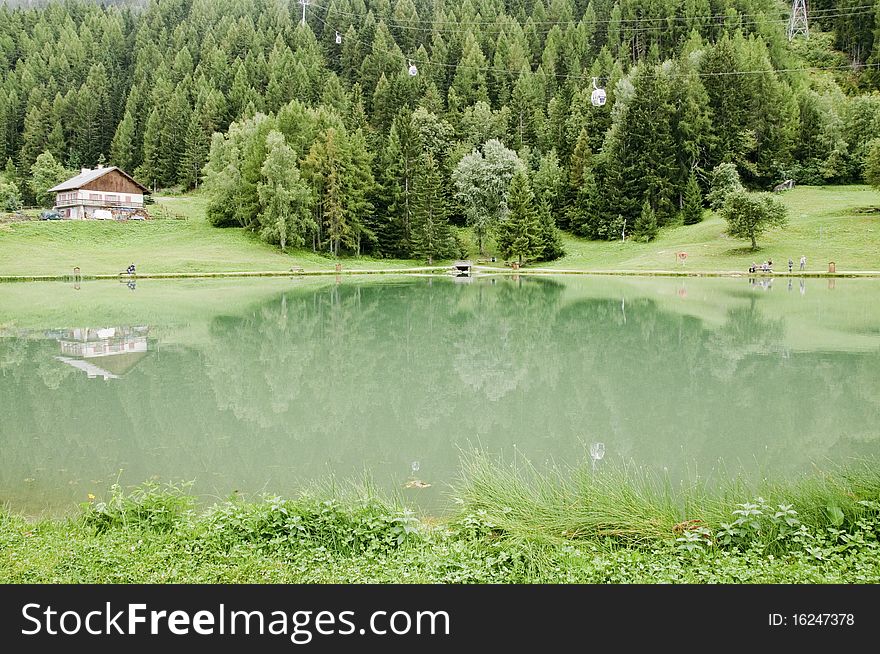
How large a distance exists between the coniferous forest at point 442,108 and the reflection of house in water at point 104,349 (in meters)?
39.3

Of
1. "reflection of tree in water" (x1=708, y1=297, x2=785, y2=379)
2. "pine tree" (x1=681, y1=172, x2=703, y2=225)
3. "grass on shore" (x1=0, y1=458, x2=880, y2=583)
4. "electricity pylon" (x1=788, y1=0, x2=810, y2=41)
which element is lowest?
"reflection of tree in water" (x1=708, y1=297, x2=785, y2=379)

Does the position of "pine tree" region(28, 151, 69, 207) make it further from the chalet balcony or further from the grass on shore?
the grass on shore

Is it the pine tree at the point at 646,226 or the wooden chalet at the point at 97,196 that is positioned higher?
the wooden chalet at the point at 97,196

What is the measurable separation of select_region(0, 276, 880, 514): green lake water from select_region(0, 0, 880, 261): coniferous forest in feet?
127

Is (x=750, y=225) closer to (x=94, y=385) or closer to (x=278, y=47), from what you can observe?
(x=94, y=385)

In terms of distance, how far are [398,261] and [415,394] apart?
5534 centimetres

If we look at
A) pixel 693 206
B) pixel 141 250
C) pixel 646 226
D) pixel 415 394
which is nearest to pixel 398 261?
pixel 141 250

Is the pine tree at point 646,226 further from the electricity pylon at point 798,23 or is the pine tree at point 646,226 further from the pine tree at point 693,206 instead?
the electricity pylon at point 798,23

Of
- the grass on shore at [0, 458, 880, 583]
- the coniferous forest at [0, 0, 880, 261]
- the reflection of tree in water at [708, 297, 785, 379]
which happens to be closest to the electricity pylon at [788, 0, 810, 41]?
the coniferous forest at [0, 0, 880, 261]

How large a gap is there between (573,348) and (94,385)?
11256 millimetres

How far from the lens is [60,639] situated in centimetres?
355

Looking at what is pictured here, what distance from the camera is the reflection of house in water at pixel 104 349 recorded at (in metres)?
15.5

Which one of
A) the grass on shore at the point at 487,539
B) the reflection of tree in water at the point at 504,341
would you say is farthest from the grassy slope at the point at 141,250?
the grass on shore at the point at 487,539

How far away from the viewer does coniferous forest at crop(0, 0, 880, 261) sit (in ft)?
218
